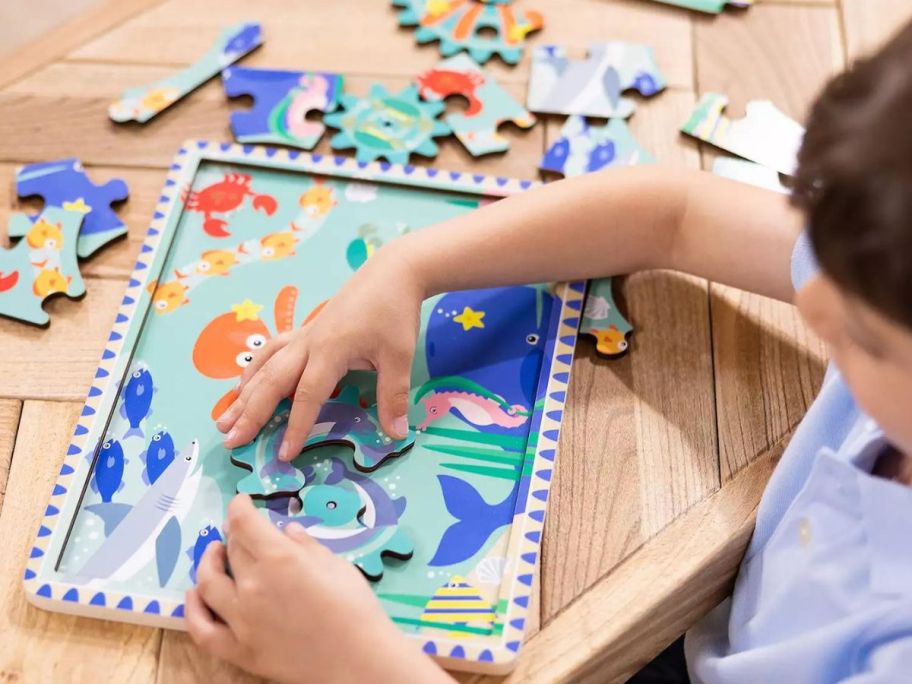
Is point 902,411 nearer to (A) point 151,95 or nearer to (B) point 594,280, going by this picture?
(B) point 594,280

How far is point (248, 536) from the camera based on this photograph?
692 mm

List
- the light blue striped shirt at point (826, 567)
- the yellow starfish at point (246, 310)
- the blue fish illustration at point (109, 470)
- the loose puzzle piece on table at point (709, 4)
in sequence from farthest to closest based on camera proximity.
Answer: the loose puzzle piece on table at point (709, 4)
the yellow starfish at point (246, 310)
the blue fish illustration at point (109, 470)
the light blue striped shirt at point (826, 567)

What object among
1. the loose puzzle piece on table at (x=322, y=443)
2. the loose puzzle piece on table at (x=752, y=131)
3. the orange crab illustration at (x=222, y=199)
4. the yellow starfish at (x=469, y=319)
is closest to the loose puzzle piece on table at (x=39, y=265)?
the orange crab illustration at (x=222, y=199)

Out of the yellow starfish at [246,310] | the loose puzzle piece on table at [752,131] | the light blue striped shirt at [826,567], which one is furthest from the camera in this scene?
the loose puzzle piece on table at [752,131]

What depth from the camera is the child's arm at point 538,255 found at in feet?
2.60

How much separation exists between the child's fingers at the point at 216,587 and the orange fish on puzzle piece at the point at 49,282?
30 centimetres

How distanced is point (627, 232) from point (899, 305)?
15.3 inches

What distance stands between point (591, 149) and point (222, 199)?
0.35 meters

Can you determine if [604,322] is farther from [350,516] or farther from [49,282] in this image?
[49,282]

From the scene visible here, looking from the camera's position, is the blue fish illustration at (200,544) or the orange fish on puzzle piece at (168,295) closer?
the blue fish illustration at (200,544)

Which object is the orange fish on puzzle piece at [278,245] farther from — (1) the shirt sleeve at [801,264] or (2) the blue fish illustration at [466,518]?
(1) the shirt sleeve at [801,264]

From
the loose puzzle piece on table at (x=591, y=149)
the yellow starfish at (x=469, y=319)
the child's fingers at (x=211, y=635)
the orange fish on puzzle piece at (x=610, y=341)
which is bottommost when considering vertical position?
the child's fingers at (x=211, y=635)

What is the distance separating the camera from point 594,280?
88 cm

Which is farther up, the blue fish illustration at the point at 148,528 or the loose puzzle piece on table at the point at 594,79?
the loose puzzle piece on table at the point at 594,79
